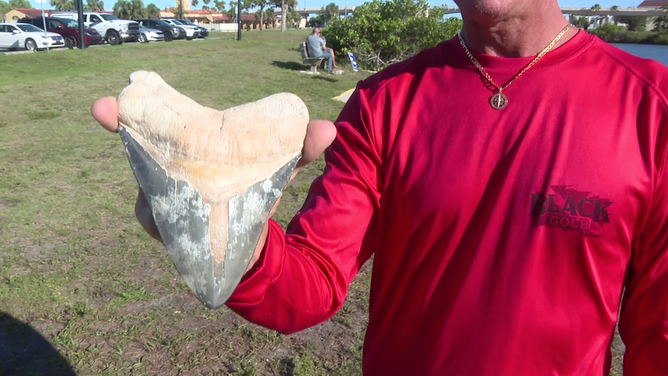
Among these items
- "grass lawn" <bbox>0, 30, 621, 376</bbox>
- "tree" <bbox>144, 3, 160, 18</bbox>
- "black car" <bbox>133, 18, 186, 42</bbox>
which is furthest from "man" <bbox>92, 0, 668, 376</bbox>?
"tree" <bbox>144, 3, 160, 18</bbox>

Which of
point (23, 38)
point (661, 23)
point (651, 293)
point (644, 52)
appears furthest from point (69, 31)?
point (661, 23)

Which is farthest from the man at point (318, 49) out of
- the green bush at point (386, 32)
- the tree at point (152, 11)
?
the tree at point (152, 11)

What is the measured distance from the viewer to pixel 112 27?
25.9 metres

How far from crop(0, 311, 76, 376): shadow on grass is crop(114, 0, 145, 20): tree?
85.9 meters

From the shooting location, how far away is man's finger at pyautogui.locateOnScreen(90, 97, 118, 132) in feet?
3.46

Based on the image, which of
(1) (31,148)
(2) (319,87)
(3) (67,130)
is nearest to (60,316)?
(1) (31,148)

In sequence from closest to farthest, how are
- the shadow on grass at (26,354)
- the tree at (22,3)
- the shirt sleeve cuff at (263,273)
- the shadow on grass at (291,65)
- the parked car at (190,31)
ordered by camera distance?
1. the shirt sleeve cuff at (263,273)
2. the shadow on grass at (26,354)
3. the shadow on grass at (291,65)
4. the parked car at (190,31)
5. the tree at (22,3)

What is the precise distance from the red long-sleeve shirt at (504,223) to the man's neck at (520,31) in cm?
4

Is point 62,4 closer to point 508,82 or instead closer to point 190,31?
point 190,31

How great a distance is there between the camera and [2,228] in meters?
4.49

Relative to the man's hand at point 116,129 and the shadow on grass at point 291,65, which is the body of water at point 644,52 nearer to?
the man's hand at point 116,129

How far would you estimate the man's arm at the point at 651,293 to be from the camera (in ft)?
4.09

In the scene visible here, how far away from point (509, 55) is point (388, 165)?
0.45 m

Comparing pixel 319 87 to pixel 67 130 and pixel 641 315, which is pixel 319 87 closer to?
pixel 67 130
